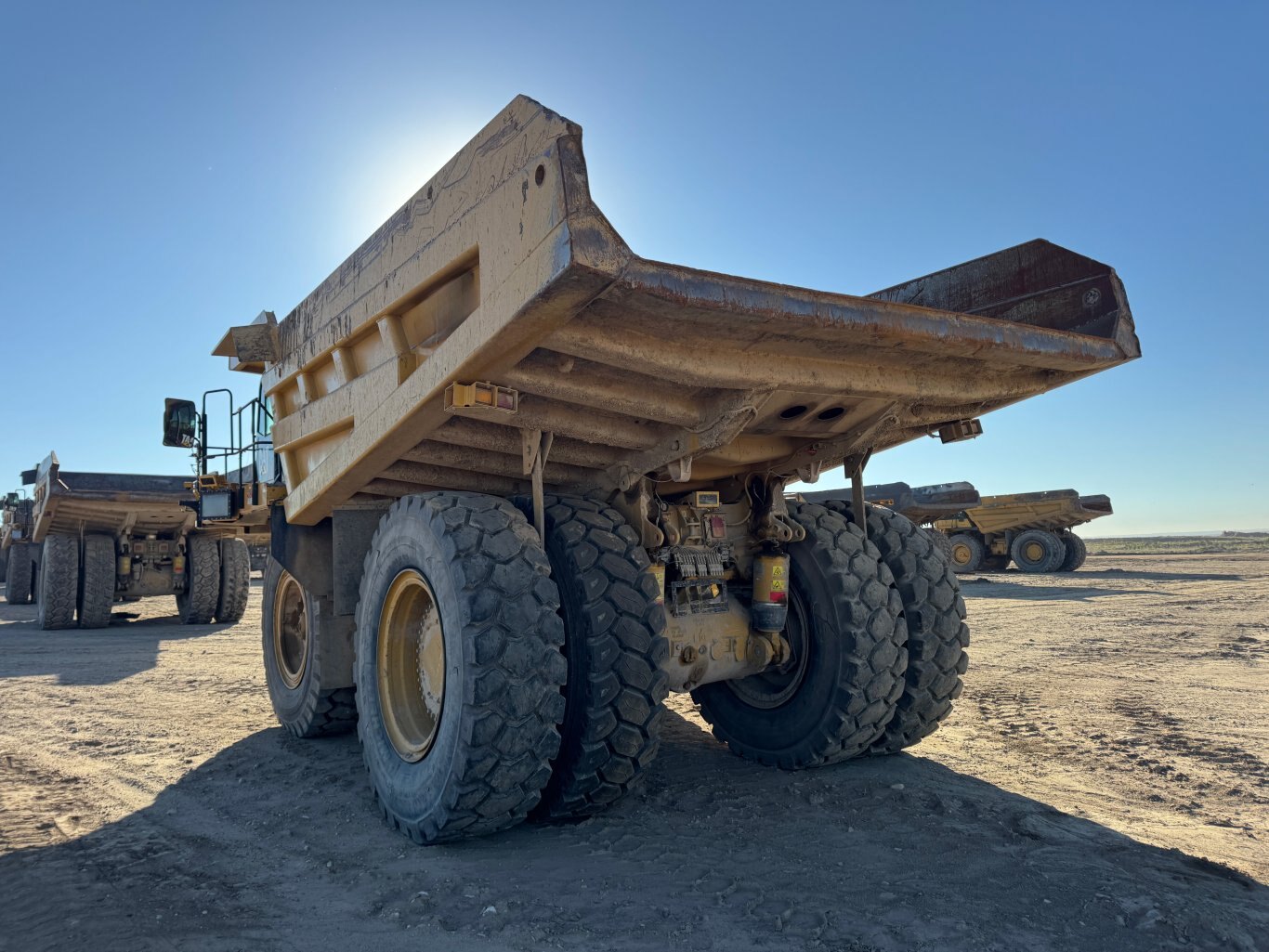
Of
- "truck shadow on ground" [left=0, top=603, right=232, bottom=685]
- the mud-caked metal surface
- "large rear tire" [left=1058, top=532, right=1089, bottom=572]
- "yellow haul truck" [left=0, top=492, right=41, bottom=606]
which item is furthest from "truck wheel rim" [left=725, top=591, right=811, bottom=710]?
"large rear tire" [left=1058, top=532, right=1089, bottom=572]

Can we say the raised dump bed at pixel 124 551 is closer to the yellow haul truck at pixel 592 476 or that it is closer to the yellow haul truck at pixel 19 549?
the yellow haul truck at pixel 19 549

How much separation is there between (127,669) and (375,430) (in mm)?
6373

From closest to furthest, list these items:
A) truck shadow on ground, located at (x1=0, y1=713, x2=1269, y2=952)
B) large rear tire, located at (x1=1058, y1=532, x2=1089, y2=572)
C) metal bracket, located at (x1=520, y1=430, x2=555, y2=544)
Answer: truck shadow on ground, located at (x1=0, y1=713, x2=1269, y2=952) → metal bracket, located at (x1=520, y1=430, x2=555, y2=544) → large rear tire, located at (x1=1058, y1=532, x2=1089, y2=572)

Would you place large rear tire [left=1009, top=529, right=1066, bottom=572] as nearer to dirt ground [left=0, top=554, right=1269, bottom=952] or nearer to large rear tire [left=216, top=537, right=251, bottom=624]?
dirt ground [left=0, top=554, right=1269, bottom=952]

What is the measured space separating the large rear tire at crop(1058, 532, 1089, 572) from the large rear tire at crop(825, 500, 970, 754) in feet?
71.4

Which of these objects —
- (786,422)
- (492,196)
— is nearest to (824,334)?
(786,422)

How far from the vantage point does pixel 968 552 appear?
24781 millimetres

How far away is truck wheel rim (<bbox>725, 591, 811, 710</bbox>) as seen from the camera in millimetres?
4094

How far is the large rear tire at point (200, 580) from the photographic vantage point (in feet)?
42.5

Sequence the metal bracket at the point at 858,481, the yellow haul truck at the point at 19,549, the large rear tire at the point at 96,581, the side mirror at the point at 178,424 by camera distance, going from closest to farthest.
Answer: the metal bracket at the point at 858,481 < the side mirror at the point at 178,424 < the large rear tire at the point at 96,581 < the yellow haul truck at the point at 19,549

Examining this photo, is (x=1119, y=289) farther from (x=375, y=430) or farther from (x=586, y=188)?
(x=375, y=430)

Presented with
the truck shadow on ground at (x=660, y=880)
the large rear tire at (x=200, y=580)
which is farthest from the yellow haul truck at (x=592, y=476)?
the large rear tire at (x=200, y=580)

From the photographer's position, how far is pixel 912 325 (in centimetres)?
289

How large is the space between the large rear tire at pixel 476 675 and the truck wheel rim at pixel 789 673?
5.14 feet
